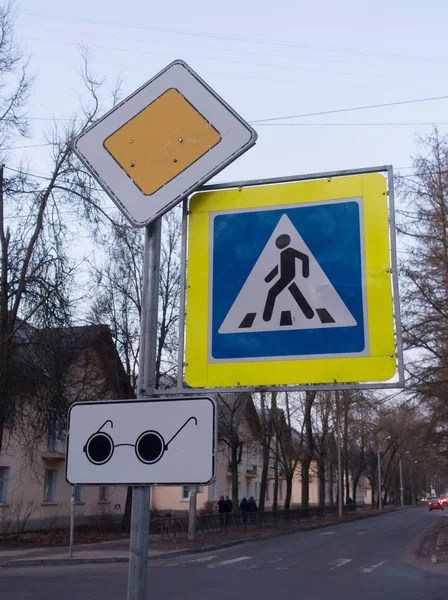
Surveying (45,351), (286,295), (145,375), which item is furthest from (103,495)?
(286,295)

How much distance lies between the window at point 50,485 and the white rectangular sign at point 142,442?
115 ft

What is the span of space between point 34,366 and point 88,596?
8.09 m

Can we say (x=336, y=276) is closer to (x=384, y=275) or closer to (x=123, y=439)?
(x=384, y=275)

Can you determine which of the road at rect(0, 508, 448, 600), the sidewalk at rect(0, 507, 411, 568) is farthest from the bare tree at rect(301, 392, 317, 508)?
the road at rect(0, 508, 448, 600)

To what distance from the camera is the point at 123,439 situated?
2531 millimetres

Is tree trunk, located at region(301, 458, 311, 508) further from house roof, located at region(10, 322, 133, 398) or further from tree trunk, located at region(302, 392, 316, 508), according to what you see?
house roof, located at region(10, 322, 133, 398)

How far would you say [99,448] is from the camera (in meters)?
2.55

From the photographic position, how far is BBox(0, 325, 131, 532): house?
19.9m

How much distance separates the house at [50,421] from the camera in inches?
783

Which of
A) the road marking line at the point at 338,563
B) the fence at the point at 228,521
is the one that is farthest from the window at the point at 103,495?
the road marking line at the point at 338,563

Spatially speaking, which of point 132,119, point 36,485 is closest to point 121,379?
point 36,485

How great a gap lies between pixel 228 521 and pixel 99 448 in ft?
109

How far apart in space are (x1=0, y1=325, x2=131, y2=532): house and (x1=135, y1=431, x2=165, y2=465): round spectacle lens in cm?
1722

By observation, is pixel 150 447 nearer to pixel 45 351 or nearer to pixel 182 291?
pixel 182 291
